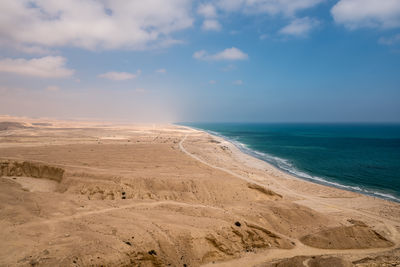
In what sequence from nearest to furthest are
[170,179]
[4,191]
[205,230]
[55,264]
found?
[55,264], [205,230], [4,191], [170,179]

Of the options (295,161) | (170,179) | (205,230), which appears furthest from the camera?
(295,161)

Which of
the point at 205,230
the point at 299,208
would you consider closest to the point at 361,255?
the point at 299,208

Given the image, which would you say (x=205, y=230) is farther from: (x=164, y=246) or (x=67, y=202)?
(x=67, y=202)

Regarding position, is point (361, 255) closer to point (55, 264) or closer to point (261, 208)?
point (261, 208)

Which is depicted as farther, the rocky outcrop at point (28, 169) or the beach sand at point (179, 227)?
the rocky outcrop at point (28, 169)

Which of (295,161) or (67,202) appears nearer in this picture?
(67,202)

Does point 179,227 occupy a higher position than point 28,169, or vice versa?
point 179,227

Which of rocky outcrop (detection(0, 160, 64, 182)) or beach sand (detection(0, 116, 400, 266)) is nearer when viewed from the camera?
beach sand (detection(0, 116, 400, 266))

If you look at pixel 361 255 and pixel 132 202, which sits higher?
pixel 132 202

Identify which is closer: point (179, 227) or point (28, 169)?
point (179, 227)
